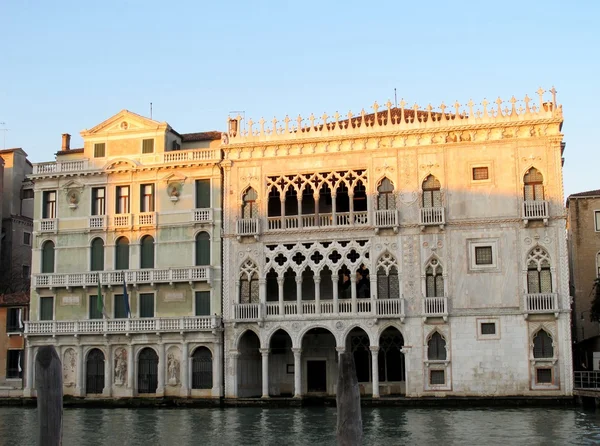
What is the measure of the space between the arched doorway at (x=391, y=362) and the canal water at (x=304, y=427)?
164 inches

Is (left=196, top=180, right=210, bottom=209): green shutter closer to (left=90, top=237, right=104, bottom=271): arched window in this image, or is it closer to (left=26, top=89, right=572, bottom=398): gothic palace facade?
(left=26, top=89, right=572, bottom=398): gothic palace facade

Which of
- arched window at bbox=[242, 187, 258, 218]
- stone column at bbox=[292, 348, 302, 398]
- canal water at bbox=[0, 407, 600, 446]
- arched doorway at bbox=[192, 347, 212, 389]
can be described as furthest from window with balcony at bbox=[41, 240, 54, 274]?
stone column at bbox=[292, 348, 302, 398]

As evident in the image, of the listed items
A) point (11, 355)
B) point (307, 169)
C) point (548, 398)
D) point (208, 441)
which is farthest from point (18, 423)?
point (548, 398)

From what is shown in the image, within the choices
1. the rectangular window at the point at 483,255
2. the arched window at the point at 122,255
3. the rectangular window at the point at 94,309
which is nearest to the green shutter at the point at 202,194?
the arched window at the point at 122,255

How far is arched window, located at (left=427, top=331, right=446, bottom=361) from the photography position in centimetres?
3744

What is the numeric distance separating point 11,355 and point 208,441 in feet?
73.7

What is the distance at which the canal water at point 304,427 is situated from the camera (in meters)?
24.3

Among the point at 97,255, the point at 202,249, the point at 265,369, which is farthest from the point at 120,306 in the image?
the point at 265,369

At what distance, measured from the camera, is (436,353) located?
3753 cm

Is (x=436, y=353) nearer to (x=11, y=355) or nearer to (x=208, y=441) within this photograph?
(x=208, y=441)

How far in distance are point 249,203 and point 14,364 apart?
1475 centimetres

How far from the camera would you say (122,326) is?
41344 millimetres

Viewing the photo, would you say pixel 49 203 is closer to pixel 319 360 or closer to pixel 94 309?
pixel 94 309

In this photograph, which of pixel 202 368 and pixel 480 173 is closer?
pixel 480 173
